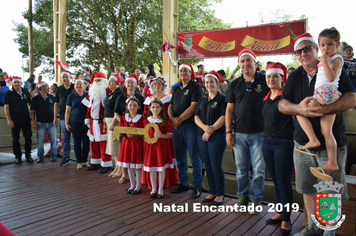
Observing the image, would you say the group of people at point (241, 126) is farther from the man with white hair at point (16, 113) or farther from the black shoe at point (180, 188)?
the man with white hair at point (16, 113)

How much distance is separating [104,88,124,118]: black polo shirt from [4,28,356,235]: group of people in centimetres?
2

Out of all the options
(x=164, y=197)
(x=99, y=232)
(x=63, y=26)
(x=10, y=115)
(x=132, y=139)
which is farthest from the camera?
(x=63, y=26)

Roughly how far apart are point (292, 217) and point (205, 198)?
1.16m

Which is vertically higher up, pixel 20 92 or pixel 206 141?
pixel 20 92

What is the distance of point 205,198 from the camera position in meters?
3.80

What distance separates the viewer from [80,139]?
582 centimetres

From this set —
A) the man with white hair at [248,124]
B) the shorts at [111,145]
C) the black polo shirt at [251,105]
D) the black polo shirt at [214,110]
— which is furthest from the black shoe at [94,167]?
the black polo shirt at [251,105]

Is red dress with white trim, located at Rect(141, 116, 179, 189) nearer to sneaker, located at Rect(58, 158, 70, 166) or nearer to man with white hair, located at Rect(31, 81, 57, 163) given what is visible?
sneaker, located at Rect(58, 158, 70, 166)

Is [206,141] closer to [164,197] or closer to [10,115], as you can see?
[164,197]

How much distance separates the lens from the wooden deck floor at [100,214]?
296 cm

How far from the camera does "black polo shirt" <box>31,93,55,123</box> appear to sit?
630cm

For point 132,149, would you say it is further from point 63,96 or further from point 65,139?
point 63,96

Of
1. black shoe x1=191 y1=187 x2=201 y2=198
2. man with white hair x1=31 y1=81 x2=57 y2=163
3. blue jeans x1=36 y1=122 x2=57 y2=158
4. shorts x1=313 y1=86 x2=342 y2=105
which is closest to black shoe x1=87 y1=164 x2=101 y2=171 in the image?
man with white hair x1=31 y1=81 x2=57 y2=163

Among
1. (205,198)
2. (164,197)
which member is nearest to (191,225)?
(205,198)
